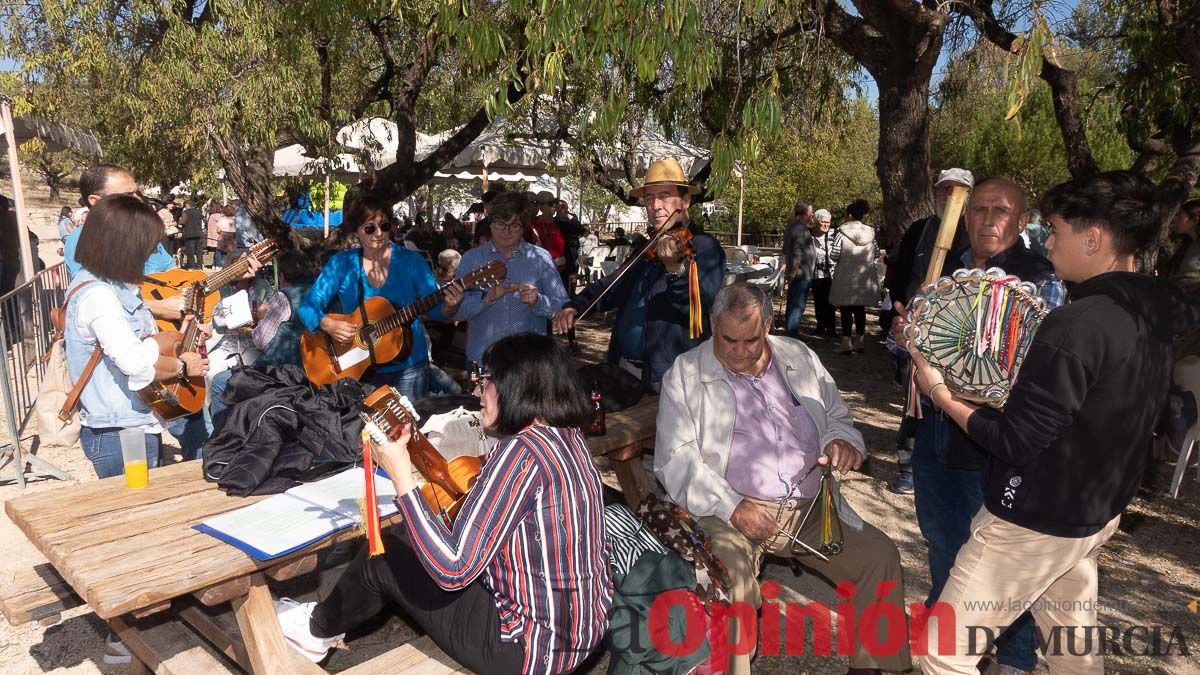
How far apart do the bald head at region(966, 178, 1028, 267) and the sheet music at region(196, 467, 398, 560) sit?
2608mm

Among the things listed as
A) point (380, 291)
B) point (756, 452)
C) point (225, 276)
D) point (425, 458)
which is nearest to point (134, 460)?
point (425, 458)

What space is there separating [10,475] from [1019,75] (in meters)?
6.60

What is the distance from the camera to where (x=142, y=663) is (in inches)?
119

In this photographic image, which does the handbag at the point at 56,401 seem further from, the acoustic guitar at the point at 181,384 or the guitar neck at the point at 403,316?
the guitar neck at the point at 403,316

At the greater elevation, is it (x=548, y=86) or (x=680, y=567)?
(x=548, y=86)

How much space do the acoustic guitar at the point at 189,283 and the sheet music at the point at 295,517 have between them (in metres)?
1.47

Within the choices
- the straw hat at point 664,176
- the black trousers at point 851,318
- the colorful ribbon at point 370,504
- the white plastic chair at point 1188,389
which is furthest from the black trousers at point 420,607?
the black trousers at point 851,318

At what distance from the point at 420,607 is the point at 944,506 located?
6.95ft

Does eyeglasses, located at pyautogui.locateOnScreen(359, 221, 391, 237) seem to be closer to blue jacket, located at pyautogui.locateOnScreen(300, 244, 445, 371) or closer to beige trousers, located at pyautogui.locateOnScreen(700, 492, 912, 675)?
blue jacket, located at pyautogui.locateOnScreen(300, 244, 445, 371)

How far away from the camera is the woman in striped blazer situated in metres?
2.20

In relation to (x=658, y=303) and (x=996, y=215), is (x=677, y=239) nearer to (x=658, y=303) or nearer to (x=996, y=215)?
(x=658, y=303)

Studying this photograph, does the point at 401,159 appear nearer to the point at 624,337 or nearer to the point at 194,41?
the point at 194,41

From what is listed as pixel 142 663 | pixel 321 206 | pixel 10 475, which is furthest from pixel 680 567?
pixel 321 206

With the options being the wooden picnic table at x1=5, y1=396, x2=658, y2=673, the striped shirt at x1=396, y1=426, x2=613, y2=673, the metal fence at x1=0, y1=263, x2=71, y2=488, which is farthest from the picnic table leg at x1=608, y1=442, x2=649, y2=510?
the metal fence at x1=0, y1=263, x2=71, y2=488
